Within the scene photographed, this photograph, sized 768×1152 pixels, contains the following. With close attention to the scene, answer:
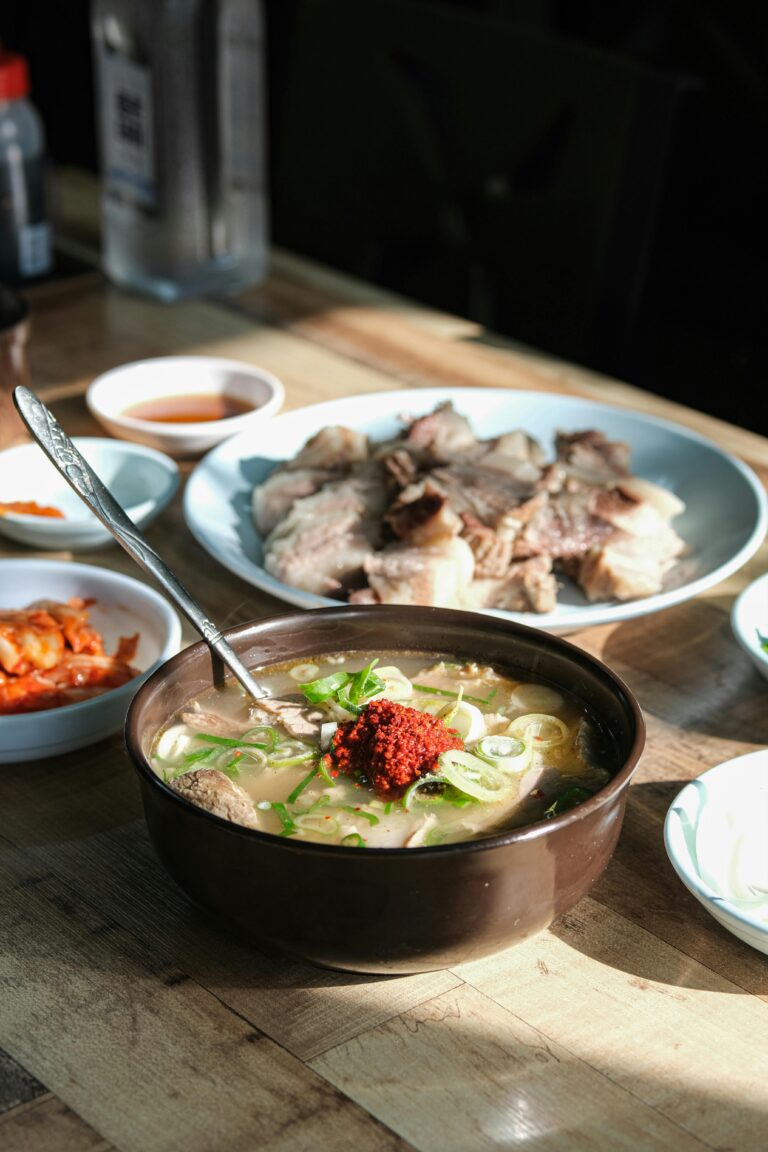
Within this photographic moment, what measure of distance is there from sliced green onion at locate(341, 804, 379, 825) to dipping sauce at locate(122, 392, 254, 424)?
1.04m

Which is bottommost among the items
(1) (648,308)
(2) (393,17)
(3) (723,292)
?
(3) (723,292)

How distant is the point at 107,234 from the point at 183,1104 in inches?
73.7

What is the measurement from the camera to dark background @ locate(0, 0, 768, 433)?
256 cm

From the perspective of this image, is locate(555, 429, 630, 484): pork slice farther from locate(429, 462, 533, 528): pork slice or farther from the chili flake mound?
the chili flake mound

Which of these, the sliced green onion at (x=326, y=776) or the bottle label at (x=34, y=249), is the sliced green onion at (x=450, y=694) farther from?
the bottle label at (x=34, y=249)

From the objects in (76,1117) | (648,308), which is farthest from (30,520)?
(648,308)

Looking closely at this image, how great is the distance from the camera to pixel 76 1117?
35.0 inches

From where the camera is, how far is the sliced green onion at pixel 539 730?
3.53 ft

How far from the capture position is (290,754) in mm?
1070

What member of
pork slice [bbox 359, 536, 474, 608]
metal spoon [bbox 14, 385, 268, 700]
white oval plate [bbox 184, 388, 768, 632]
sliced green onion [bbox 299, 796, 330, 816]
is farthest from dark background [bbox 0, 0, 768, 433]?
sliced green onion [bbox 299, 796, 330, 816]

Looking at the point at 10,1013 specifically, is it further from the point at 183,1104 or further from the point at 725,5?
the point at 725,5

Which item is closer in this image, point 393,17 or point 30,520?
point 30,520

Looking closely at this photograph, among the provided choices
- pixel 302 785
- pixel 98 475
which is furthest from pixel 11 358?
pixel 302 785

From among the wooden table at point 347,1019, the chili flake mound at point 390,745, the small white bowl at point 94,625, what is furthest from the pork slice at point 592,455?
the chili flake mound at point 390,745
